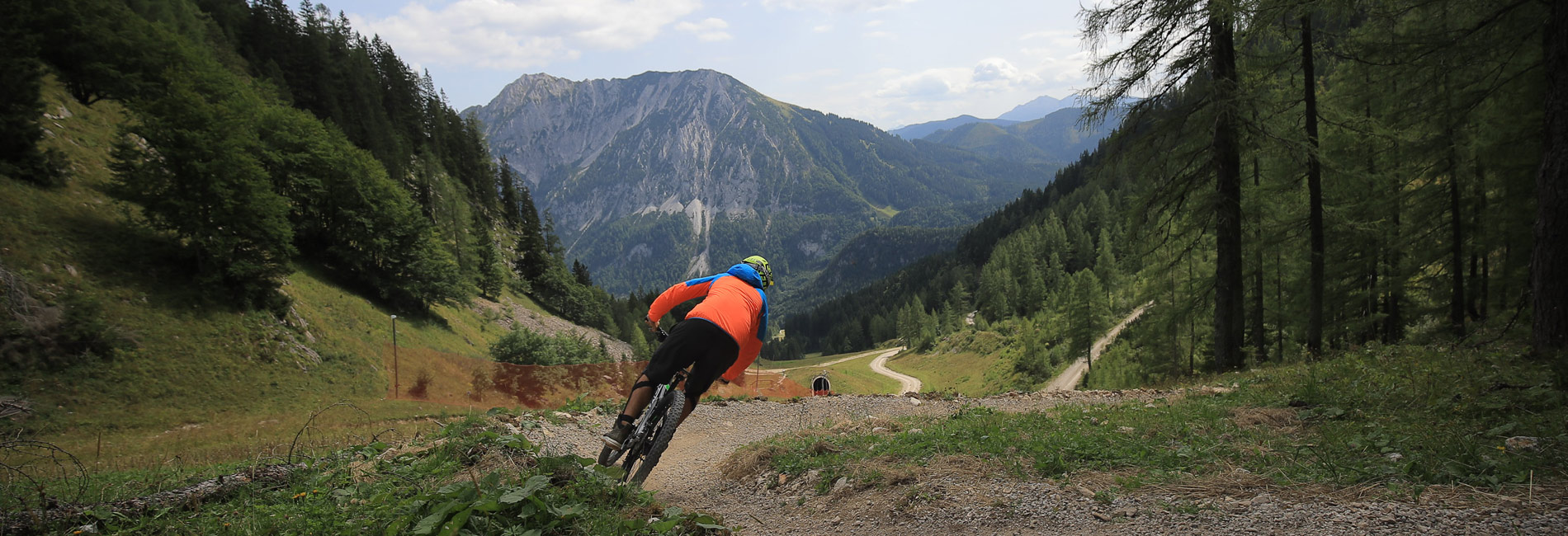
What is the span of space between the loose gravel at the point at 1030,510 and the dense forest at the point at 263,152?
22.3m

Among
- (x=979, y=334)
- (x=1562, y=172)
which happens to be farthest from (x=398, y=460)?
(x=979, y=334)

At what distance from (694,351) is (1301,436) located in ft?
19.4

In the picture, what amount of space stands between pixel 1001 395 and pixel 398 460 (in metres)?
11.2

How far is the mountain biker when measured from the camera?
5.97m

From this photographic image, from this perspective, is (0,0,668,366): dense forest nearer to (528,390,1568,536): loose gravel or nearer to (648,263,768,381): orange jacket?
(648,263,768,381): orange jacket

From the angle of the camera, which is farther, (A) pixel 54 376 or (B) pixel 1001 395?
(A) pixel 54 376

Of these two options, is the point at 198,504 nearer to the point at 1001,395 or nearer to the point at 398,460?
the point at 398,460

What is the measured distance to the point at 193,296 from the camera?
2336 cm

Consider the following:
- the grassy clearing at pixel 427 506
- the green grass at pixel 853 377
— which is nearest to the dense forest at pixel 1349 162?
the grassy clearing at pixel 427 506

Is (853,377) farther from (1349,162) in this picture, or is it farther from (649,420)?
(649,420)

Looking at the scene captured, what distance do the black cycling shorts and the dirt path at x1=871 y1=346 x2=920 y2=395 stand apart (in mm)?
42343

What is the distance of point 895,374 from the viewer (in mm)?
81750

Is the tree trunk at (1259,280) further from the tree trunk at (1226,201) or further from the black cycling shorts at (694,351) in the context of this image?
the black cycling shorts at (694,351)

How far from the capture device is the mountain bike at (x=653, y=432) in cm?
580
